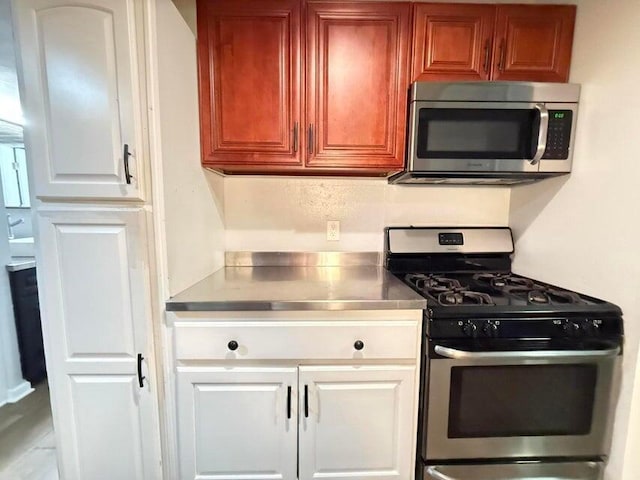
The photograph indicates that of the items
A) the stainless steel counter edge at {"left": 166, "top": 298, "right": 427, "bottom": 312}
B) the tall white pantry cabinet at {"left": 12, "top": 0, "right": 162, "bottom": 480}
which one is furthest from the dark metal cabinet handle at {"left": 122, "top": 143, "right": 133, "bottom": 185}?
the stainless steel counter edge at {"left": 166, "top": 298, "right": 427, "bottom": 312}

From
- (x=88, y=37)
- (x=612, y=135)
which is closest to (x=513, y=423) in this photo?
(x=612, y=135)

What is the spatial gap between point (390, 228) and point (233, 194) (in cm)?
94

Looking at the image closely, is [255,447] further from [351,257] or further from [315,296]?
[351,257]

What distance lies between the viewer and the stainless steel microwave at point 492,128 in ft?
4.24

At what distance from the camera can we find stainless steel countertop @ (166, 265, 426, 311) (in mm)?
1136

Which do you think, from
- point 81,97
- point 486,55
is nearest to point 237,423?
point 81,97

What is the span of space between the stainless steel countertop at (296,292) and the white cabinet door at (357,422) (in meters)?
0.27

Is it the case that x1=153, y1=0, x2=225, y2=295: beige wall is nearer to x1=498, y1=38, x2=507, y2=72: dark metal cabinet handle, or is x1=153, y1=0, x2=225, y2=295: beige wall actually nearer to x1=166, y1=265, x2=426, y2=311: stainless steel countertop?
x1=166, y1=265, x2=426, y2=311: stainless steel countertop

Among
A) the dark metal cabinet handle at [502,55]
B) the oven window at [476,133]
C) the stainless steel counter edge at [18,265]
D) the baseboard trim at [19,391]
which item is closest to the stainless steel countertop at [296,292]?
the oven window at [476,133]

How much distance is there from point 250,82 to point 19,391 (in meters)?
2.68

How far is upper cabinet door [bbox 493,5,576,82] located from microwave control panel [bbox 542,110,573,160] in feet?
0.66

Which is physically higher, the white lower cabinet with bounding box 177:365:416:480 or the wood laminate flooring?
the white lower cabinet with bounding box 177:365:416:480

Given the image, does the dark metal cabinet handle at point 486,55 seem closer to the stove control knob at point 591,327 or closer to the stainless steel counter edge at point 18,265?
the stove control knob at point 591,327

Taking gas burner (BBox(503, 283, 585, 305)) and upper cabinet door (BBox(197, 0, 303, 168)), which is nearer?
gas burner (BBox(503, 283, 585, 305))
